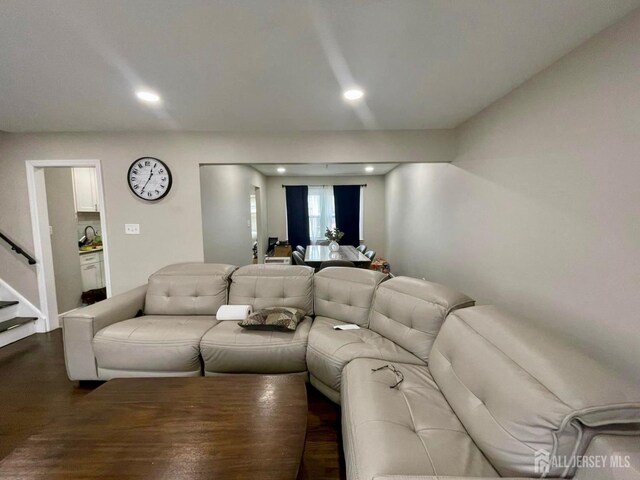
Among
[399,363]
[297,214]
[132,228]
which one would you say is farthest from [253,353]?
[297,214]

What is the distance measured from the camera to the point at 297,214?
724 centimetres

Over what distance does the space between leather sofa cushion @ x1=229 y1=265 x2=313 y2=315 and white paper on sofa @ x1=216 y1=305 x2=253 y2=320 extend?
15 centimetres

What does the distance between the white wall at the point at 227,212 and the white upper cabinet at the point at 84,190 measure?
216cm

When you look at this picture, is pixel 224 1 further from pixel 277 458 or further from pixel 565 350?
pixel 565 350

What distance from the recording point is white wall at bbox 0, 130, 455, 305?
300 cm

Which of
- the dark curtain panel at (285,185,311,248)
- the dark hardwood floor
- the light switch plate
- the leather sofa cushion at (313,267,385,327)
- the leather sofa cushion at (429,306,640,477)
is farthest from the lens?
the dark curtain panel at (285,185,311,248)

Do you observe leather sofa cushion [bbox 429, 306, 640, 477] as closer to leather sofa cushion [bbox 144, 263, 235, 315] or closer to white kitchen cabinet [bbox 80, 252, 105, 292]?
leather sofa cushion [bbox 144, 263, 235, 315]

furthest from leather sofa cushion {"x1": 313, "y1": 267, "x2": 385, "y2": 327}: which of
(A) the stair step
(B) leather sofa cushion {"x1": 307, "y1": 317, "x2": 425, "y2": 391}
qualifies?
(A) the stair step

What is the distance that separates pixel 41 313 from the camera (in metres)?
3.25

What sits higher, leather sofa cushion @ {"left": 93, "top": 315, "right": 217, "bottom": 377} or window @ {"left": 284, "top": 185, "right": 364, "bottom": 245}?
window @ {"left": 284, "top": 185, "right": 364, "bottom": 245}

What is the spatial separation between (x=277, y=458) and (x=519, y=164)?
236cm

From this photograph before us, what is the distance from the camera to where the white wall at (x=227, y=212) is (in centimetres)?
361

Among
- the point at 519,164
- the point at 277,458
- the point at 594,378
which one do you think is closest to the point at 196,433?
the point at 277,458

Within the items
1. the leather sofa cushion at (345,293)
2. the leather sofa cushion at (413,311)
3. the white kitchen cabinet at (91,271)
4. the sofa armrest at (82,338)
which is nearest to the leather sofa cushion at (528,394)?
the leather sofa cushion at (413,311)
